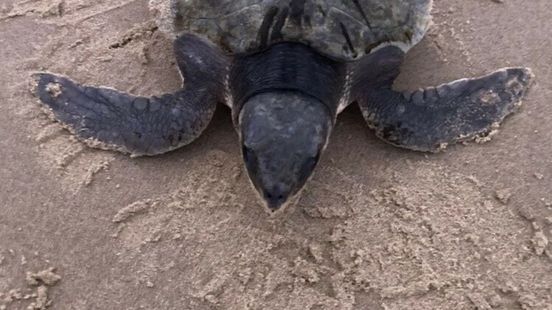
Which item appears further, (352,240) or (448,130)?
(448,130)

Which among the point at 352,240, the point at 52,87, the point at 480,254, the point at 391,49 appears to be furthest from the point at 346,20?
the point at 52,87

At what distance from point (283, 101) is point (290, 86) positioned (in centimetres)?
8

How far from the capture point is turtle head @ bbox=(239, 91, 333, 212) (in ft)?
6.38

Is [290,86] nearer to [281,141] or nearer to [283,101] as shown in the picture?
[283,101]

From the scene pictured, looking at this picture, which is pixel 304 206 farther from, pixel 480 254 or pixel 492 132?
pixel 492 132

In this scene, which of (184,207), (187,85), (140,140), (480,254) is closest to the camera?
(480,254)

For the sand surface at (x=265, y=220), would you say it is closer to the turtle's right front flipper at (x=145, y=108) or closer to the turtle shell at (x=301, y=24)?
the turtle's right front flipper at (x=145, y=108)

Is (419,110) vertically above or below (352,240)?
above

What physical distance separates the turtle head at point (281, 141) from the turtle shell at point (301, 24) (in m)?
0.23

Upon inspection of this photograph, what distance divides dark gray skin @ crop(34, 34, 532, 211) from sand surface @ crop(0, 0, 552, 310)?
0.07 m

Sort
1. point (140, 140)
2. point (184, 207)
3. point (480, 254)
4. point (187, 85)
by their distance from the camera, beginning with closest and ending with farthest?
point (480, 254) < point (184, 207) < point (140, 140) < point (187, 85)

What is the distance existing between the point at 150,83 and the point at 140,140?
0.36 metres

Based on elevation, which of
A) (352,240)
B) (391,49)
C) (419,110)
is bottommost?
(352,240)

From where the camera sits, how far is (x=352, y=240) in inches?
79.1
